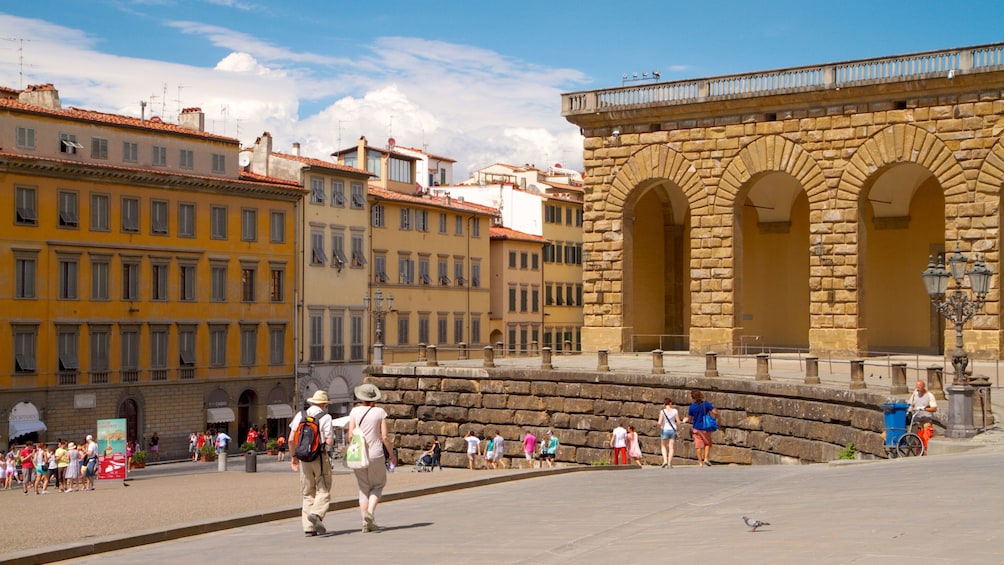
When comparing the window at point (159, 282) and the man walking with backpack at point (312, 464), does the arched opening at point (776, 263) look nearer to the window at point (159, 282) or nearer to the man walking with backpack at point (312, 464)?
the window at point (159, 282)

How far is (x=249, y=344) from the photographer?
5562cm

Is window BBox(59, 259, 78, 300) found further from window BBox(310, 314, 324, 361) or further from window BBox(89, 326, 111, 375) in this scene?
window BBox(310, 314, 324, 361)

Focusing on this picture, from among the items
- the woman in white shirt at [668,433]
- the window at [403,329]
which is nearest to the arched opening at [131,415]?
the window at [403,329]

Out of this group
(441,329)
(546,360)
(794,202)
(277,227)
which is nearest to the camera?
(546,360)

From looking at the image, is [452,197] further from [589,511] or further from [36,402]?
[589,511]

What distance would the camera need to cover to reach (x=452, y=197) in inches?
2965

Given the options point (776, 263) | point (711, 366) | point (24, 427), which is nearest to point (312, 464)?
point (711, 366)

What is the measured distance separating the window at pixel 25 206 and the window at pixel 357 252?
53.8 ft

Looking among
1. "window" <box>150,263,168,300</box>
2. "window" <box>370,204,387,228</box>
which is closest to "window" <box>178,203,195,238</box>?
"window" <box>150,263,168,300</box>

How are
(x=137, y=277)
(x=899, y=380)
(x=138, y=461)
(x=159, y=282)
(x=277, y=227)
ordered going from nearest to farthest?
1. (x=899, y=380)
2. (x=138, y=461)
3. (x=137, y=277)
4. (x=159, y=282)
5. (x=277, y=227)

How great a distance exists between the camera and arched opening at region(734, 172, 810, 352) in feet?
132

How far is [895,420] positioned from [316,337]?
1565 inches

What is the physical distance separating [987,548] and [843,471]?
7.97 meters

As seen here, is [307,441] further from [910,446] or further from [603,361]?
[603,361]
